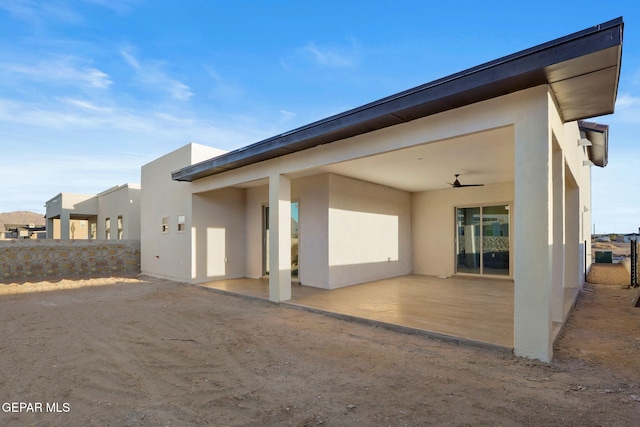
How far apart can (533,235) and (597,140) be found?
27.0 ft

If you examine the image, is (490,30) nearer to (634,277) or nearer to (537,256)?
(537,256)

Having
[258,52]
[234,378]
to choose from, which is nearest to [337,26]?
[258,52]

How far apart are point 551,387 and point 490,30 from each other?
6138mm

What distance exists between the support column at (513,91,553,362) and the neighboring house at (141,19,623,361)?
0.04 ft

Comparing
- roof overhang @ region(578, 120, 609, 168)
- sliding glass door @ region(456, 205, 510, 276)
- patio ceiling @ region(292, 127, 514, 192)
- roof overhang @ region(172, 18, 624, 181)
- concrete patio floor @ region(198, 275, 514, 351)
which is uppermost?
roof overhang @ region(578, 120, 609, 168)

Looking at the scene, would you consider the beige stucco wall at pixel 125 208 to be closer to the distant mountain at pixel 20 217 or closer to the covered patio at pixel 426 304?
the covered patio at pixel 426 304

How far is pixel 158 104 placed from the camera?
10.3 meters

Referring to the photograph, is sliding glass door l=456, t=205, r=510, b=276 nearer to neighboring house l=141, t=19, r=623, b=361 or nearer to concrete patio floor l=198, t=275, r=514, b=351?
neighboring house l=141, t=19, r=623, b=361

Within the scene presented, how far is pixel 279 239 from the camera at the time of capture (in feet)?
22.9

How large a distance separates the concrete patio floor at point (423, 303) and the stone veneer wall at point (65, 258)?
5.98 meters

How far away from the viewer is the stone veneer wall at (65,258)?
11281 mm

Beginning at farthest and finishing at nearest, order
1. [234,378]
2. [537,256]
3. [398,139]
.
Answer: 1. [398,139]
2. [537,256]
3. [234,378]

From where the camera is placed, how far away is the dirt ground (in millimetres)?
2578

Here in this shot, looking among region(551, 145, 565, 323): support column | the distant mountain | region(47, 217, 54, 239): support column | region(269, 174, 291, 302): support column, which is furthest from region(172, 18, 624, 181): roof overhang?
the distant mountain
